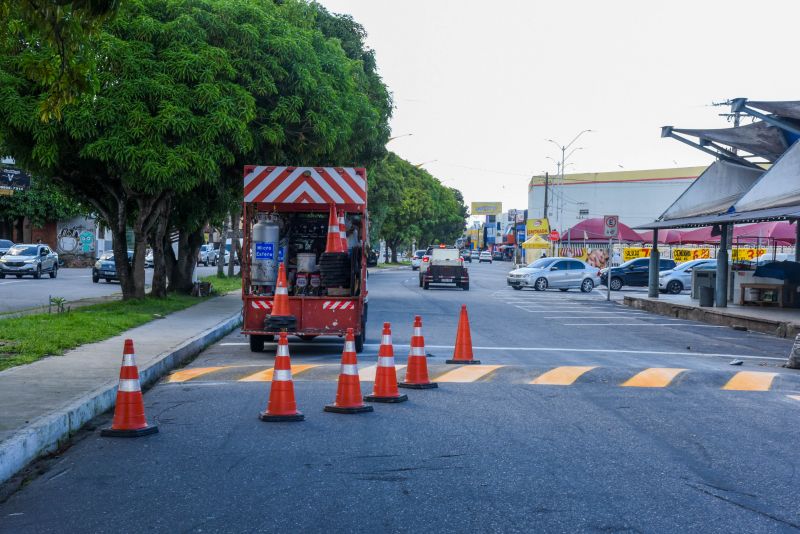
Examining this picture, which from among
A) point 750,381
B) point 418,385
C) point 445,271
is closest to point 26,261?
point 445,271

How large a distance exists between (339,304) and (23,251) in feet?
101

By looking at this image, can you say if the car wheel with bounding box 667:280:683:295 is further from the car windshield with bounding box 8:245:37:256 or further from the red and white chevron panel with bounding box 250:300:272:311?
the red and white chevron panel with bounding box 250:300:272:311

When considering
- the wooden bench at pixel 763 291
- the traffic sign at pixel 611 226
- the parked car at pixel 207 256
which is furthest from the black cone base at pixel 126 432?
the parked car at pixel 207 256

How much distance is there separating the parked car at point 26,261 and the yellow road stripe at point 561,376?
1303 inches

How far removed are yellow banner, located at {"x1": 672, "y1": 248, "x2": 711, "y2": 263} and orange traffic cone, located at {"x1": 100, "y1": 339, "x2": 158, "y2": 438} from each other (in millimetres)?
54118

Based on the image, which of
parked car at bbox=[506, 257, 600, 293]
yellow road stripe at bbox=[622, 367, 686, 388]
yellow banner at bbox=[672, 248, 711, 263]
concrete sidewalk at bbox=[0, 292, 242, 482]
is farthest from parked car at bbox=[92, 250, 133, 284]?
yellow banner at bbox=[672, 248, 711, 263]

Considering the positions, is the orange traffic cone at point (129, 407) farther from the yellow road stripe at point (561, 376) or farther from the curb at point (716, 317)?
the curb at point (716, 317)

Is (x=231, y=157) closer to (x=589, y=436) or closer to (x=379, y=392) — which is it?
(x=379, y=392)

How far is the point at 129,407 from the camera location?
26.2ft

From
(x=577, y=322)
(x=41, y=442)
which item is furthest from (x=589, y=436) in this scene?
(x=577, y=322)

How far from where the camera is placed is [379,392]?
31.9 feet

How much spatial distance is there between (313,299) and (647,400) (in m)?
5.88

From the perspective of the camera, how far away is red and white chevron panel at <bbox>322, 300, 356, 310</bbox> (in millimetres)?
14398

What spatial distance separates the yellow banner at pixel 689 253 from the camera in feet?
191
